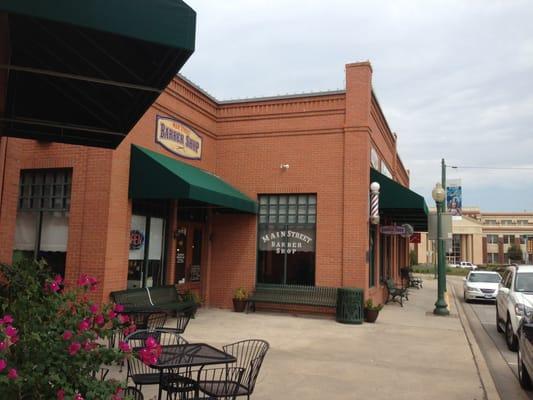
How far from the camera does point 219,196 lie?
12.4 meters

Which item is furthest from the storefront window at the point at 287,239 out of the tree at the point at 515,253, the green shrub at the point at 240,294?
the tree at the point at 515,253

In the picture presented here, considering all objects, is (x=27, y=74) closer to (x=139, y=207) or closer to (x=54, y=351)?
(x=54, y=351)

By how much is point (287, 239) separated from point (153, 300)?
4.84m

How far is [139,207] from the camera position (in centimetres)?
1212

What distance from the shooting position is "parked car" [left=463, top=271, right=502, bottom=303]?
21.7 meters

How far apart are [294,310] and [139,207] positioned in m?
5.37

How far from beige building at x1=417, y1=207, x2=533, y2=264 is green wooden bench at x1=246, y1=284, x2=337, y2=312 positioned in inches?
3407

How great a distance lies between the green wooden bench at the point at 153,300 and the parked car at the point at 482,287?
1443 centimetres

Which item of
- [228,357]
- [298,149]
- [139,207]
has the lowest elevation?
[228,357]

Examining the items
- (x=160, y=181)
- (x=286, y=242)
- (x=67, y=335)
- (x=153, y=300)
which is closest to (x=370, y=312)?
(x=286, y=242)

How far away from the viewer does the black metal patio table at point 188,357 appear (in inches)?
187

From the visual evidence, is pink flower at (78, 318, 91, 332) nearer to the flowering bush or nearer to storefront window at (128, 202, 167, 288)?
the flowering bush

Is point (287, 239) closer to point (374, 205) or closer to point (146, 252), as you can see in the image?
point (374, 205)

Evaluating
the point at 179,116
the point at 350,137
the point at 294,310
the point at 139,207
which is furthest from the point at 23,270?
the point at 350,137
